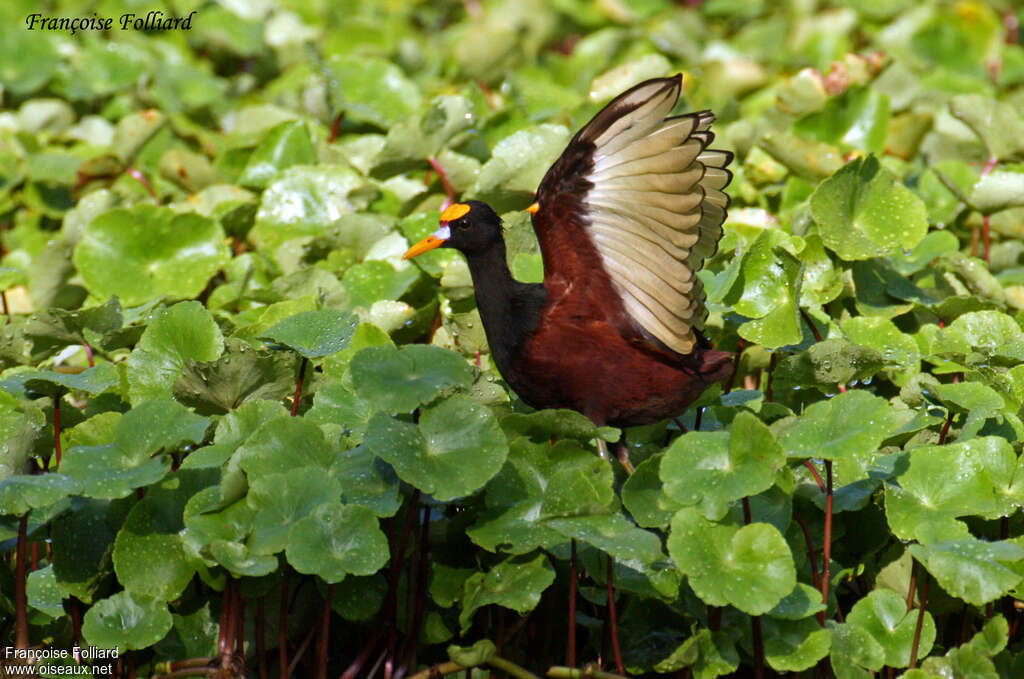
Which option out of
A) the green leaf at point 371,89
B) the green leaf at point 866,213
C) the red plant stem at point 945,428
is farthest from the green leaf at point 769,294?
the green leaf at point 371,89

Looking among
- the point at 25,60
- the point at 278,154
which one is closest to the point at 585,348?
the point at 278,154

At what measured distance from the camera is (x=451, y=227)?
261 centimetres

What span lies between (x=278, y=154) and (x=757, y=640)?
227 centimetres

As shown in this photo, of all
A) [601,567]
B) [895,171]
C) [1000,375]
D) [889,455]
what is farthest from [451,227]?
[895,171]

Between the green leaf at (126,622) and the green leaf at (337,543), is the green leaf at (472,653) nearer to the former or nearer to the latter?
the green leaf at (337,543)

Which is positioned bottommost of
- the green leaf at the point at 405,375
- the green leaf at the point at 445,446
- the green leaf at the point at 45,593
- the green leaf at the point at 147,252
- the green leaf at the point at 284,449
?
the green leaf at the point at 147,252

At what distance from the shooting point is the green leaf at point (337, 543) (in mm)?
1955

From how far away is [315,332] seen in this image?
2385 millimetres

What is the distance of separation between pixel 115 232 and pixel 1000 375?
2245 mm

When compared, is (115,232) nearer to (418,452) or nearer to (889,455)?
(418,452)

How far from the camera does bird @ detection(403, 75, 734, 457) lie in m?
2.30

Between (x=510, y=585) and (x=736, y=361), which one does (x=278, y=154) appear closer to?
(x=736, y=361)

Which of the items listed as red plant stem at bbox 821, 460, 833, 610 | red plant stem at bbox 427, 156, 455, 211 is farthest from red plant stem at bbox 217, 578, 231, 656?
red plant stem at bbox 427, 156, 455, 211

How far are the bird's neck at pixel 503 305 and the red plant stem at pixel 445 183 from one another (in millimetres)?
979
